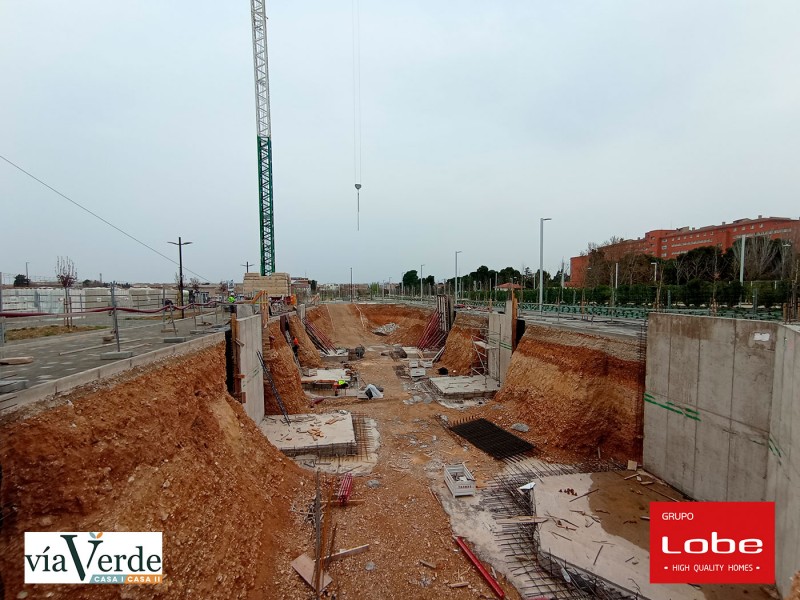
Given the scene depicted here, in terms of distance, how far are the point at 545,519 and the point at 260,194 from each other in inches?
1856

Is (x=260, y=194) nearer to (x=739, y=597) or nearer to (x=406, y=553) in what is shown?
(x=406, y=553)

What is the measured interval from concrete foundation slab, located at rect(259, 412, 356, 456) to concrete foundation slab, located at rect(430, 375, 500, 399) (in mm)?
6642

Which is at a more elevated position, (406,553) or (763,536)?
(763,536)

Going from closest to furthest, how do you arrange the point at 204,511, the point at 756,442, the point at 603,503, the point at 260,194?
the point at 204,511, the point at 756,442, the point at 603,503, the point at 260,194

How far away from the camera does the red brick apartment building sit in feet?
173

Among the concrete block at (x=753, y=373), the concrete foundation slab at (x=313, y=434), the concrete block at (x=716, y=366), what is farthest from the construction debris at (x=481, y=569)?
the concrete block at (x=716, y=366)

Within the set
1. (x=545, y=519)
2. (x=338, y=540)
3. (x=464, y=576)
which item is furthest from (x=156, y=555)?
(x=545, y=519)

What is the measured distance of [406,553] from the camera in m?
7.98

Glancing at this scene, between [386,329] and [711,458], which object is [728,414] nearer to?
[711,458]

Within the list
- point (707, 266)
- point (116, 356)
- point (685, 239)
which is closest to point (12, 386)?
point (116, 356)

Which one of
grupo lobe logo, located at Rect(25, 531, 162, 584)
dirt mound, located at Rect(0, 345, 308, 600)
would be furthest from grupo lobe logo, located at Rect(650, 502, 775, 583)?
grupo lobe logo, located at Rect(25, 531, 162, 584)

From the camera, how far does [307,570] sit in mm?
7230

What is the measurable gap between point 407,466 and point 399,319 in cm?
3660

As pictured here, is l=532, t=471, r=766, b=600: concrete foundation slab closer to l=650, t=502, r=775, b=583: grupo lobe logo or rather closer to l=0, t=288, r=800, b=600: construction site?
l=0, t=288, r=800, b=600: construction site
